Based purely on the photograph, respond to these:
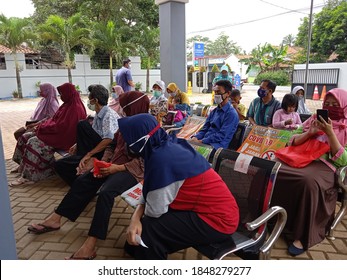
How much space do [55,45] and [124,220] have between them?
19.5 metres

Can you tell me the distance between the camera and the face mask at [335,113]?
2.64 metres

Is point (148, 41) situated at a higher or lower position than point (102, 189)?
higher

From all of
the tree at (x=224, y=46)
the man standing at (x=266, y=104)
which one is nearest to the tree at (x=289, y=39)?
the tree at (x=224, y=46)

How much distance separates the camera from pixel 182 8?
21.0 ft

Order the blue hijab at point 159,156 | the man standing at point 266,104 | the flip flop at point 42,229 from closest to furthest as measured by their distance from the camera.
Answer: the blue hijab at point 159,156, the flip flop at point 42,229, the man standing at point 266,104

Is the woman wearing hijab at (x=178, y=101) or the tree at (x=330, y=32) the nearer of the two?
the woman wearing hijab at (x=178, y=101)

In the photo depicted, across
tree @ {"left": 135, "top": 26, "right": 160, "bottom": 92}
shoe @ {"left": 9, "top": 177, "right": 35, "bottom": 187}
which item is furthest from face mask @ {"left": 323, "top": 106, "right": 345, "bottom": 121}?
tree @ {"left": 135, "top": 26, "right": 160, "bottom": 92}

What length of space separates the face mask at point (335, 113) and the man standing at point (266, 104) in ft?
5.04

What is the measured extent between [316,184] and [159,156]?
4.79ft

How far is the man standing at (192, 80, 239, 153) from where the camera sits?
3596 millimetres

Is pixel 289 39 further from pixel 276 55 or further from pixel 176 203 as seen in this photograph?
pixel 176 203

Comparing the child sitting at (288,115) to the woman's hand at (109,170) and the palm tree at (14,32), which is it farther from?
the palm tree at (14,32)

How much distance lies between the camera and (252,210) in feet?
6.65

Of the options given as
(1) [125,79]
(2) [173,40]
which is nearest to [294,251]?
(2) [173,40]
